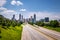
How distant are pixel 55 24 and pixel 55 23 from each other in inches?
33.9

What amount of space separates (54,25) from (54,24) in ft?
2.86

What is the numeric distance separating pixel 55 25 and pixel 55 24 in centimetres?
79

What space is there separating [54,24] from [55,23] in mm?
1560

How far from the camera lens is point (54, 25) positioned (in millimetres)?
111438

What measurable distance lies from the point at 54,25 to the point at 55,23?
1917mm

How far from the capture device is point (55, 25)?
364 ft

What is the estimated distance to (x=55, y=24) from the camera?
364 ft

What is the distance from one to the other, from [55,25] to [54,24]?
4.47ft

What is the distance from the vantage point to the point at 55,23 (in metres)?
111

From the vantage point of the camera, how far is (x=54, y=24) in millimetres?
111812

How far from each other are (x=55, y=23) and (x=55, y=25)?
161 centimetres
